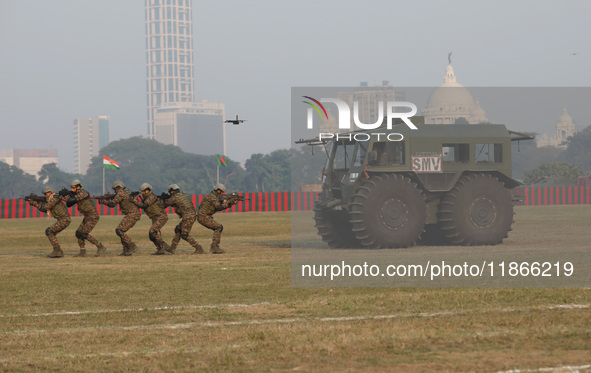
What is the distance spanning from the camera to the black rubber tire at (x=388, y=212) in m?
22.7

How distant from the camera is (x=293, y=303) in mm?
13102

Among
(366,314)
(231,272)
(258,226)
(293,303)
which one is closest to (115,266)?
(231,272)

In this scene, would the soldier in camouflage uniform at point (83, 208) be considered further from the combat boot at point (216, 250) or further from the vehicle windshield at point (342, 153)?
the vehicle windshield at point (342, 153)

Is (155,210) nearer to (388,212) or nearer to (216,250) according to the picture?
(216,250)

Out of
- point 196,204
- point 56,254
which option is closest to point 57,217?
point 56,254

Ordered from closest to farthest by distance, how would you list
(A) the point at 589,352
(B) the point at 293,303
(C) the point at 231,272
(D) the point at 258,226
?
(A) the point at 589,352
(B) the point at 293,303
(C) the point at 231,272
(D) the point at 258,226

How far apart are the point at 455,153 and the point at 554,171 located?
409 inches

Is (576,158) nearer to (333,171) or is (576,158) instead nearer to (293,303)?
(333,171)

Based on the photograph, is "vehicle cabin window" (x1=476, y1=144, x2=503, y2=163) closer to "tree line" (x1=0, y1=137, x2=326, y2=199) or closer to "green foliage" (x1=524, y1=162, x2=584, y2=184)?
"green foliage" (x1=524, y1=162, x2=584, y2=184)

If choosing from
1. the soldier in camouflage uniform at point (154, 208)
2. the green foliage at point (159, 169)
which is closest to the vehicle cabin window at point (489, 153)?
the soldier in camouflage uniform at point (154, 208)

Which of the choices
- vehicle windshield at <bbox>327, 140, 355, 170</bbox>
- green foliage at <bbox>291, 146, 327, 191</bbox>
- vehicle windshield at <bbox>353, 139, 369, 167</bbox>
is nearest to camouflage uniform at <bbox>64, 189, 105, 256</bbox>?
green foliage at <bbox>291, 146, 327, 191</bbox>

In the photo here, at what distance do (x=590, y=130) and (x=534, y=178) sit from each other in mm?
2432

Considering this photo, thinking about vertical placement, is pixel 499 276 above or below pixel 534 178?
below

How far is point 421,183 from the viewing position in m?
23.2
